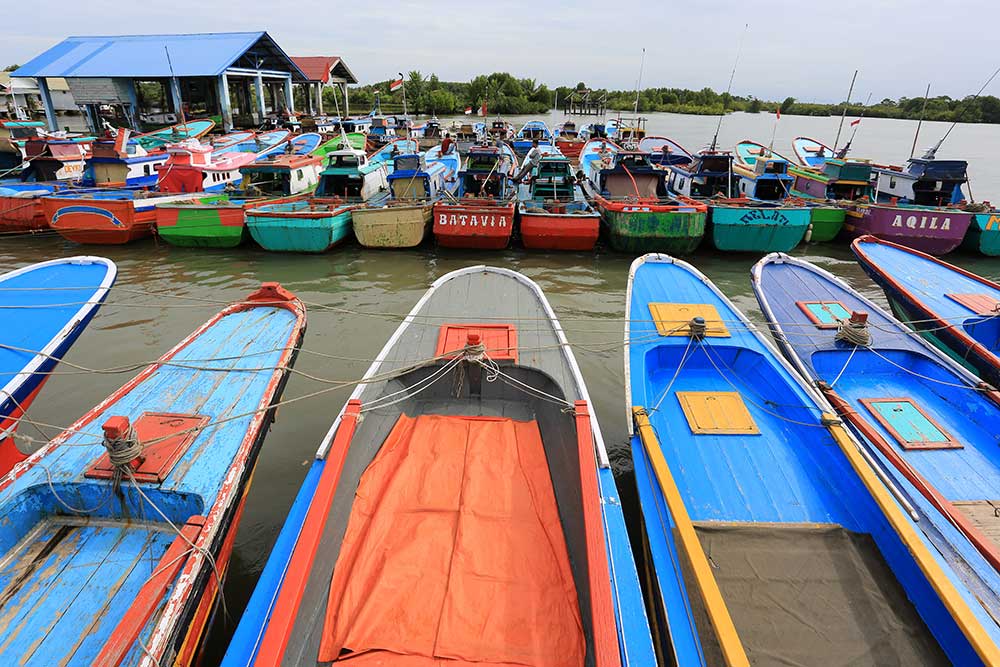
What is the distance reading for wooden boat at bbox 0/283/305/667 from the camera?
3158 millimetres

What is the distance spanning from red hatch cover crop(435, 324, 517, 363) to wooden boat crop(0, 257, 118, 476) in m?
4.09

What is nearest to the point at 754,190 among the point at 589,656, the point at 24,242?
the point at 589,656

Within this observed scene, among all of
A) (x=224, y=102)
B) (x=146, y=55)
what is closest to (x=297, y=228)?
(x=224, y=102)

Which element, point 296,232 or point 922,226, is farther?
point 922,226

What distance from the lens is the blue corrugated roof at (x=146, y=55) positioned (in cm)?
3073

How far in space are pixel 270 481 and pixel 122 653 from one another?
3.09 metres

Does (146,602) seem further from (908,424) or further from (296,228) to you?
(296,228)

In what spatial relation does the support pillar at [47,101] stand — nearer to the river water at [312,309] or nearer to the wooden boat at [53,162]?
the wooden boat at [53,162]

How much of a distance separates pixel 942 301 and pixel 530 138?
2663cm

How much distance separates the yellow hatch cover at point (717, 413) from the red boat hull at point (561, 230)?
838 cm

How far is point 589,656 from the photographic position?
3.23 meters

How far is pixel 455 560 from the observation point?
388cm

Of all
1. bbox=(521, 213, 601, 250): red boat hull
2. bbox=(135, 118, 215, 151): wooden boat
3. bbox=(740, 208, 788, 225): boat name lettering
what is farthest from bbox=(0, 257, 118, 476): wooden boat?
bbox=(135, 118, 215, 151): wooden boat

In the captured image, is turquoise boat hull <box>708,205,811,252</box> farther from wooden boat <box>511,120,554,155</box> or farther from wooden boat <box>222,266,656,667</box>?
wooden boat <box>511,120,554,155</box>
